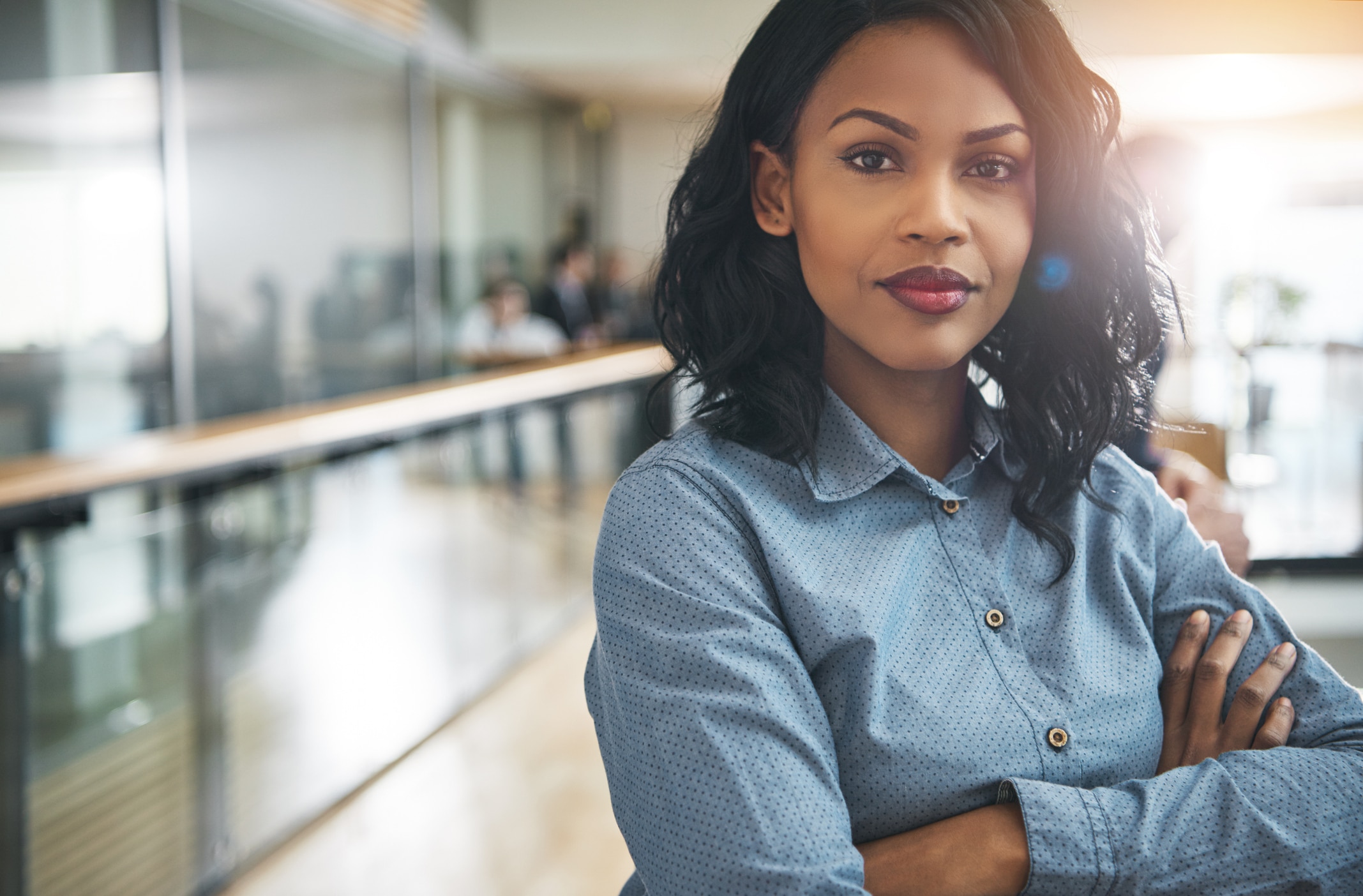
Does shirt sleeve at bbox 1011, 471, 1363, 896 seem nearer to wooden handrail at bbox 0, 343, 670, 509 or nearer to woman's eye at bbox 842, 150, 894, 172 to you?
woman's eye at bbox 842, 150, 894, 172

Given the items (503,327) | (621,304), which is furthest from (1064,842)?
(621,304)

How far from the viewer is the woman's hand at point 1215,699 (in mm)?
1021

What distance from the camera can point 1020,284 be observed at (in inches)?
43.6

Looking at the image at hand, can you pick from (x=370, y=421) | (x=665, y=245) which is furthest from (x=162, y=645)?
(x=665, y=245)

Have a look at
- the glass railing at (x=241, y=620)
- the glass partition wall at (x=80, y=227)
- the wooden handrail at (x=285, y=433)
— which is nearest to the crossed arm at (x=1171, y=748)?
the wooden handrail at (x=285, y=433)

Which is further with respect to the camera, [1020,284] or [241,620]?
[241,620]

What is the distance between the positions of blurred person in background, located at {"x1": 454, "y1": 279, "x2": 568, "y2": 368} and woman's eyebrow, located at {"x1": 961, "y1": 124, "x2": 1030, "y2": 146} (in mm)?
6483

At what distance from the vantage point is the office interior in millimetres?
2336

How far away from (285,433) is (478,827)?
1202mm

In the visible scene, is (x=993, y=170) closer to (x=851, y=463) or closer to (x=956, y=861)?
(x=851, y=463)

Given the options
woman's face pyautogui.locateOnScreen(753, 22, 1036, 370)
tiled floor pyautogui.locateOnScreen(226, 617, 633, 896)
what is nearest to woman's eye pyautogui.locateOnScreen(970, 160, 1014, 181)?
woman's face pyautogui.locateOnScreen(753, 22, 1036, 370)

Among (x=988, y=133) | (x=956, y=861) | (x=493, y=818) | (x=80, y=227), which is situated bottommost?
(x=493, y=818)

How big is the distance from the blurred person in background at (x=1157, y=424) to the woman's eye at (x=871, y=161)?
0.30m

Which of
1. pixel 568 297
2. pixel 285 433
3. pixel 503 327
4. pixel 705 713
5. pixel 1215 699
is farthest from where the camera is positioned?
pixel 568 297
